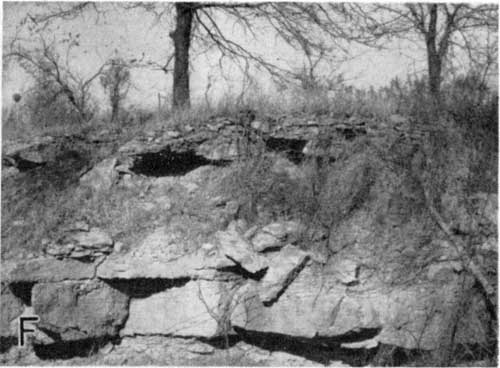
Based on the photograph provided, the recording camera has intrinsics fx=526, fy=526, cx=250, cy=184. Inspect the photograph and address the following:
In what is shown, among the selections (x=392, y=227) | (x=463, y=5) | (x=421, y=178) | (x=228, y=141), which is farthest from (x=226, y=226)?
(x=463, y=5)

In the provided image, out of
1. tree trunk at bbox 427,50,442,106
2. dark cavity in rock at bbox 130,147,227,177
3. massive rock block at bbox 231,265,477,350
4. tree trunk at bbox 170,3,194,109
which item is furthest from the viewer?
tree trunk at bbox 170,3,194,109

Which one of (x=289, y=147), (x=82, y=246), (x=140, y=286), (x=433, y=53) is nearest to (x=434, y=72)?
(x=433, y=53)

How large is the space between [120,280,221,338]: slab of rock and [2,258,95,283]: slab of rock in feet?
2.10

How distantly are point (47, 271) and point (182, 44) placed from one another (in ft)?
14.2

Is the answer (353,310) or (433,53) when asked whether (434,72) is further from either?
(353,310)

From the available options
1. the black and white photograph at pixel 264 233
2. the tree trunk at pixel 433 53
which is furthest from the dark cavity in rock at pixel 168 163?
the tree trunk at pixel 433 53

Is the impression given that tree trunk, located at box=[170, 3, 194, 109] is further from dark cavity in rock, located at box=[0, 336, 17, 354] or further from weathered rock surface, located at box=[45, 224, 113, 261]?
dark cavity in rock, located at box=[0, 336, 17, 354]

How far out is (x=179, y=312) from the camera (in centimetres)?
549

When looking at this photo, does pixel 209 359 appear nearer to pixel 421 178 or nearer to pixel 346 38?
pixel 421 178

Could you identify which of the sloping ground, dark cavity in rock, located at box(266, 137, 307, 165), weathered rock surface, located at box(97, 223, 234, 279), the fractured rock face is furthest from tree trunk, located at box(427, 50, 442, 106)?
the fractured rock face

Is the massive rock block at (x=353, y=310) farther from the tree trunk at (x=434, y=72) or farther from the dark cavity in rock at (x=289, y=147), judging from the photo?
the tree trunk at (x=434, y=72)

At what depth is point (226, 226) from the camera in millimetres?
5934

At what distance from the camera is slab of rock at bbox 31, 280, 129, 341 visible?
5.54 meters

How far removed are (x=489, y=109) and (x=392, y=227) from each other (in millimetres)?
2245
